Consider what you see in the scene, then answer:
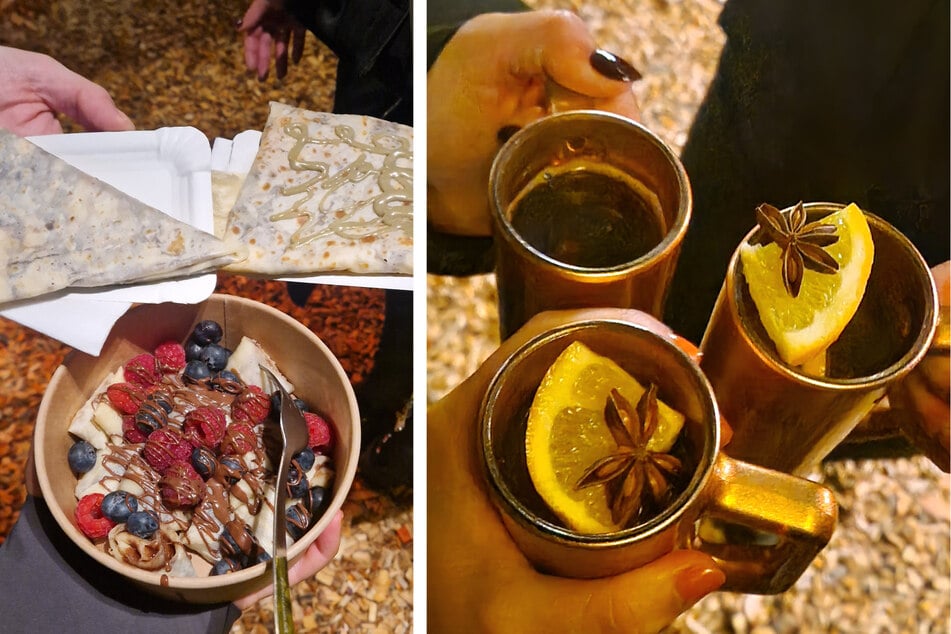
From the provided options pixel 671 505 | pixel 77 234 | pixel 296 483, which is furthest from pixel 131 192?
pixel 671 505

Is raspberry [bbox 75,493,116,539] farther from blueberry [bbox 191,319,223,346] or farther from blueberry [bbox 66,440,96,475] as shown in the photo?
blueberry [bbox 191,319,223,346]

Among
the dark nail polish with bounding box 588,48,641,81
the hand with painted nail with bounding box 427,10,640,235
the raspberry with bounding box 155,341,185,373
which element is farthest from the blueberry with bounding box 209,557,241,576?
the dark nail polish with bounding box 588,48,641,81

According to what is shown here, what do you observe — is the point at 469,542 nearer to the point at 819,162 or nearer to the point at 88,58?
the point at 819,162

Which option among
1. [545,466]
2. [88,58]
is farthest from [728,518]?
[88,58]

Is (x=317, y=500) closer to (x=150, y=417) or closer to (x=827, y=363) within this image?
(x=150, y=417)

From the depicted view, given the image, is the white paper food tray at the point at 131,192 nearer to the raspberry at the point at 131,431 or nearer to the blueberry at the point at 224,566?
the raspberry at the point at 131,431

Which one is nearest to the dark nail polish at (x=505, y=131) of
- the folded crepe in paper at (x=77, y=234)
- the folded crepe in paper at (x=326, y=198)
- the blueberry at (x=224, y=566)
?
the folded crepe in paper at (x=326, y=198)
